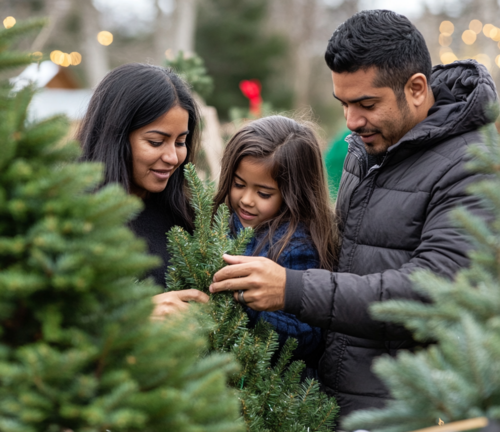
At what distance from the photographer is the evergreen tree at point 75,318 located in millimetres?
953

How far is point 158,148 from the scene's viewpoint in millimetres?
2393

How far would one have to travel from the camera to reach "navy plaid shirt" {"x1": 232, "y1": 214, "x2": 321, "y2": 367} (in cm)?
203

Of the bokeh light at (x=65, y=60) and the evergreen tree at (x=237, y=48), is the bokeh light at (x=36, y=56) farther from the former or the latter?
the evergreen tree at (x=237, y=48)

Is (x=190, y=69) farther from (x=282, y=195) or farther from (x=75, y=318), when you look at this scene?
(x=75, y=318)

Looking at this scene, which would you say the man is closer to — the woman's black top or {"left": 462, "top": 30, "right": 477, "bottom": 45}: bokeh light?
the woman's black top

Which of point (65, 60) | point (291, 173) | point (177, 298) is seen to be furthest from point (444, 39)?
point (177, 298)

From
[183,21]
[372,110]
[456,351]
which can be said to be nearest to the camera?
[456,351]

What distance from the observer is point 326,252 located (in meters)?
2.28

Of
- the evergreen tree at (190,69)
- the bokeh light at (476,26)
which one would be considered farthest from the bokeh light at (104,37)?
the evergreen tree at (190,69)

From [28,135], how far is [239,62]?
62.4ft

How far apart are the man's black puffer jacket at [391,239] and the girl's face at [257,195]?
1.21 feet

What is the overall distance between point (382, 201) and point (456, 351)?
1.18 meters

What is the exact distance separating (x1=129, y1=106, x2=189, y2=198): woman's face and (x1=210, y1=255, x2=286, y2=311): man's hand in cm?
81

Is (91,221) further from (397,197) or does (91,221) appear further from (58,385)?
(397,197)
